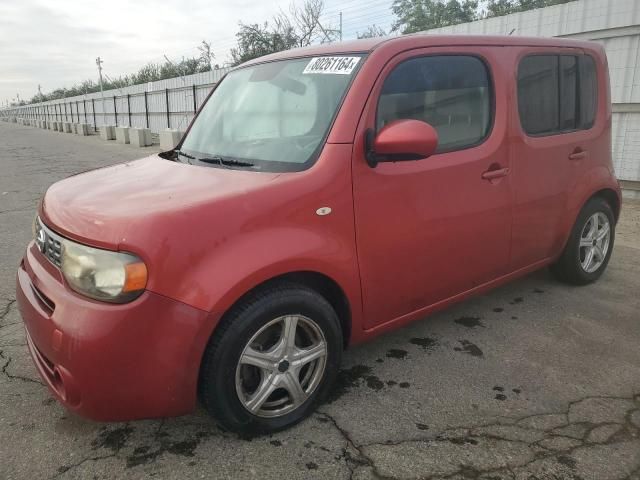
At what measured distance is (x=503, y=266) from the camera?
10.7 ft

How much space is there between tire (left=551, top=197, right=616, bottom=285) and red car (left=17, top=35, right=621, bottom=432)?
363 mm

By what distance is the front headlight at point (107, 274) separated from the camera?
1.89 meters

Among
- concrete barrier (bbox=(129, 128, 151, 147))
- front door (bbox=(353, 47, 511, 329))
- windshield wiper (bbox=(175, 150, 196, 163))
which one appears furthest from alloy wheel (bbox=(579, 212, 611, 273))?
concrete barrier (bbox=(129, 128, 151, 147))

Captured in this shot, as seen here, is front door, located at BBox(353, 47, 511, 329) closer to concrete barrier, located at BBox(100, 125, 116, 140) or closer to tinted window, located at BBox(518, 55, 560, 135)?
tinted window, located at BBox(518, 55, 560, 135)

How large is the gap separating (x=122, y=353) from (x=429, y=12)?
37392 millimetres

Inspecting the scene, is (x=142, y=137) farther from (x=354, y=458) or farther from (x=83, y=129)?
(x=354, y=458)

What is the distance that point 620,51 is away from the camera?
7.06m

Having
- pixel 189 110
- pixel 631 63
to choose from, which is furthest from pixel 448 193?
pixel 189 110

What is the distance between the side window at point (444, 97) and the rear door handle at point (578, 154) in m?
0.94

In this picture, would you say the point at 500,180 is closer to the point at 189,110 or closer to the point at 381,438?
the point at 381,438

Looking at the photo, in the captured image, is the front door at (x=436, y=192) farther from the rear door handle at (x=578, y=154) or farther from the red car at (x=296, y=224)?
the rear door handle at (x=578, y=154)

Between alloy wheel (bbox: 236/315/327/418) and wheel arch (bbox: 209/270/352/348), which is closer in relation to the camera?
wheel arch (bbox: 209/270/352/348)

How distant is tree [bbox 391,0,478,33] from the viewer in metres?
32.7

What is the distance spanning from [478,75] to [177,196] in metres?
1.97
